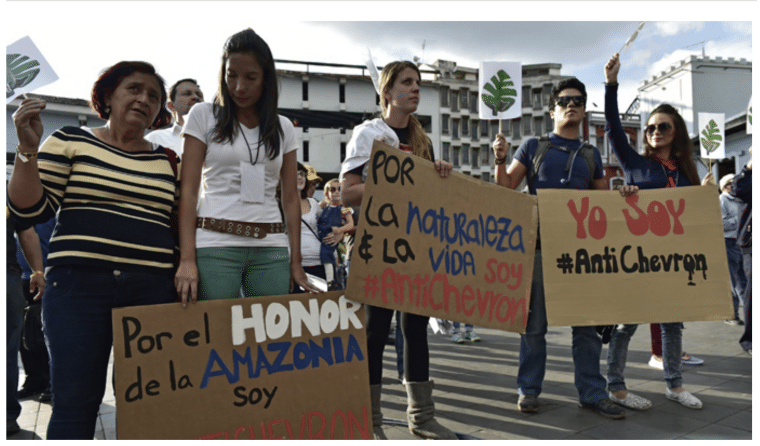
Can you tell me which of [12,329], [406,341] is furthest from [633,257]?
[12,329]

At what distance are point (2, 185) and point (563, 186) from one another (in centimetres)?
295

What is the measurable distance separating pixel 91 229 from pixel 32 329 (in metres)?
2.65

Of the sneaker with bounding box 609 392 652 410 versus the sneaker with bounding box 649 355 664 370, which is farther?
the sneaker with bounding box 649 355 664 370

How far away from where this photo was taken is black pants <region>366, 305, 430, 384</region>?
2.97m

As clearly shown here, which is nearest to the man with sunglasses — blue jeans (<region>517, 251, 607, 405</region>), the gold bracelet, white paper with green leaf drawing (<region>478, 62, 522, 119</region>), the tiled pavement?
blue jeans (<region>517, 251, 607, 405</region>)

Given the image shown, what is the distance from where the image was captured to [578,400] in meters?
3.83

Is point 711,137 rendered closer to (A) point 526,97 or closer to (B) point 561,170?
(B) point 561,170

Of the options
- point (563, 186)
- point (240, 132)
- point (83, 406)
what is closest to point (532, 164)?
point (563, 186)

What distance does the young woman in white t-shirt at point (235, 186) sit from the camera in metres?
2.38

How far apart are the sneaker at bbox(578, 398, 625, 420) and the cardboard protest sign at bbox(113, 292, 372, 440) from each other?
63.3 inches

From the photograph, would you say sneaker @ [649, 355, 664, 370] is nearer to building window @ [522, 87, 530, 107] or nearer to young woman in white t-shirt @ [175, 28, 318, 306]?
young woman in white t-shirt @ [175, 28, 318, 306]

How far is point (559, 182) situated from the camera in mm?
3611

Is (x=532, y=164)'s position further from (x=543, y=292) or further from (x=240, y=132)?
(x=240, y=132)

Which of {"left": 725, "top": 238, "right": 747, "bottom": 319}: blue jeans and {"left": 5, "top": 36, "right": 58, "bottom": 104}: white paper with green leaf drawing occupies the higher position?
{"left": 5, "top": 36, "right": 58, "bottom": 104}: white paper with green leaf drawing
